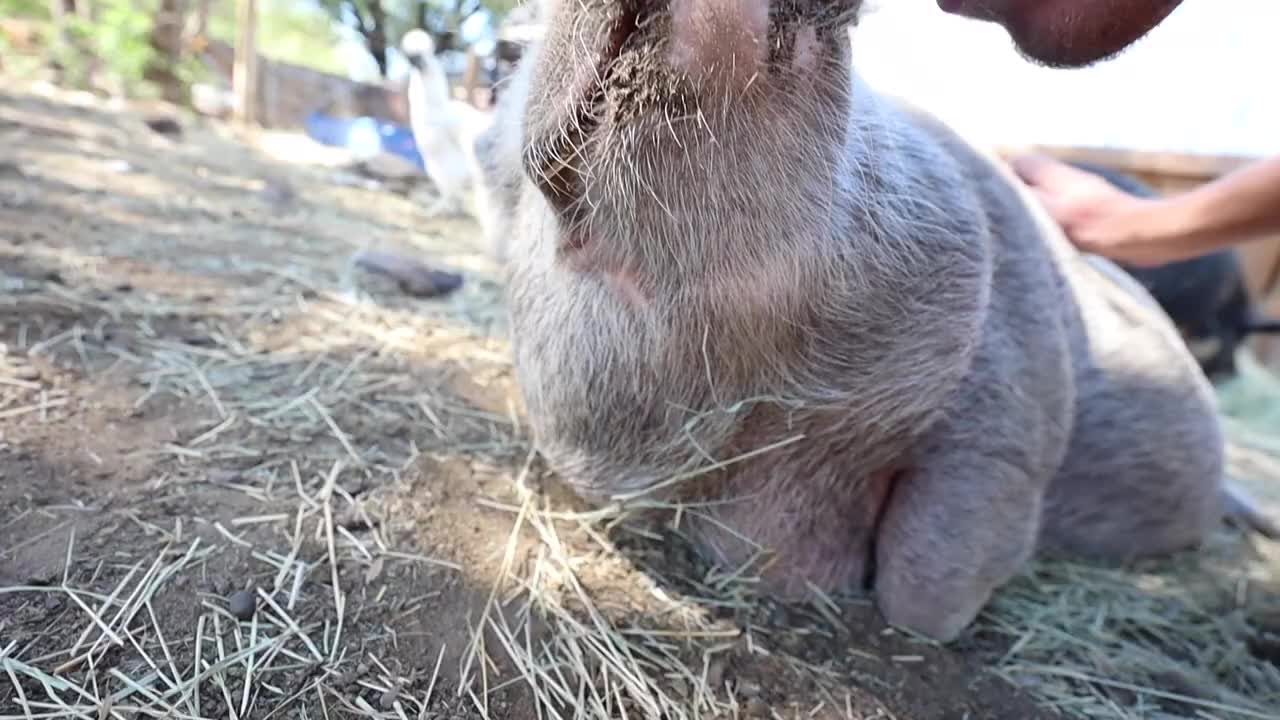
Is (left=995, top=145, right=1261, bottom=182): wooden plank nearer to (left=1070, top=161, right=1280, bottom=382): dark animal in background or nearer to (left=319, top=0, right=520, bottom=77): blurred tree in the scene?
(left=1070, top=161, right=1280, bottom=382): dark animal in background

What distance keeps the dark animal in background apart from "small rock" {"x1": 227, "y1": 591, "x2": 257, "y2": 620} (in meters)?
4.33

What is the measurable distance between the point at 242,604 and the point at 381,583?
20cm

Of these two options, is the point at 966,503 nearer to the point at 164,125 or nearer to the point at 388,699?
the point at 388,699

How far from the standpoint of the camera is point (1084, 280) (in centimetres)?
202

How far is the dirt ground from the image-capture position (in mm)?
1067

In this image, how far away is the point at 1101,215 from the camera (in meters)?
2.02

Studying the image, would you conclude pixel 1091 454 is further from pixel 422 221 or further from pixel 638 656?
pixel 422 221

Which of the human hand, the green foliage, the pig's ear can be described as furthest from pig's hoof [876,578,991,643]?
the green foliage

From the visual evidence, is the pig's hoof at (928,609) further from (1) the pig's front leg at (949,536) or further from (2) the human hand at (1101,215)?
(2) the human hand at (1101,215)

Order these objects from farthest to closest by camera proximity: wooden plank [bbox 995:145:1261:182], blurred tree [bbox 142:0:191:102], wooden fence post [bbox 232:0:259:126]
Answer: blurred tree [bbox 142:0:191:102] < wooden fence post [bbox 232:0:259:126] < wooden plank [bbox 995:145:1261:182]

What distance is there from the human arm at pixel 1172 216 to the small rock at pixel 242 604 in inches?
81.9

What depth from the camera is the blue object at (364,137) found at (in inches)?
358

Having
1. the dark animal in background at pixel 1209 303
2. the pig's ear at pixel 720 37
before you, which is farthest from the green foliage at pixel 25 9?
the pig's ear at pixel 720 37

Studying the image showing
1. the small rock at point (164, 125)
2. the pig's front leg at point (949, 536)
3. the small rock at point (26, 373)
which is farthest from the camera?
the small rock at point (164, 125)
